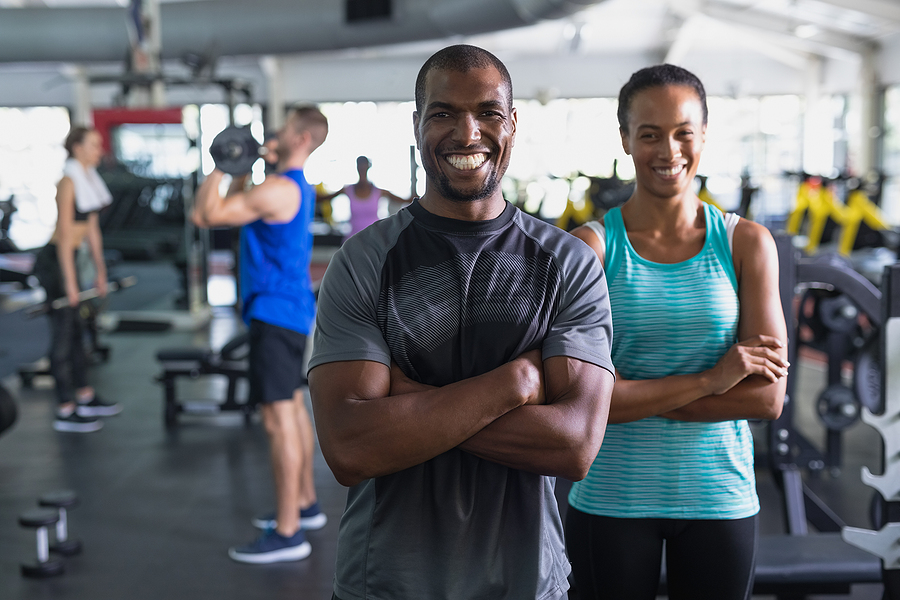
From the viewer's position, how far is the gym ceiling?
24.5ft

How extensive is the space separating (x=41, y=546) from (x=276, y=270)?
1.14 meters

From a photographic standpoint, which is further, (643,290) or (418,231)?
(643,290)

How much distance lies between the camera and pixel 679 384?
1.20m

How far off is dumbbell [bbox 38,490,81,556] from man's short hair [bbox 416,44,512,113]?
7.05 ft


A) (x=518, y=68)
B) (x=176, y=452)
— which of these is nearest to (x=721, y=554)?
(x=176, y=452)

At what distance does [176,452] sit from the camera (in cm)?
376

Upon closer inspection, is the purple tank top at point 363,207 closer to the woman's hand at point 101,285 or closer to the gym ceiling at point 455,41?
the gym ceiling at point 455,41

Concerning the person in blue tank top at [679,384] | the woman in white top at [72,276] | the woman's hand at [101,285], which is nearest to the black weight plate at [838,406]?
the person in blue tank top at [679,384]

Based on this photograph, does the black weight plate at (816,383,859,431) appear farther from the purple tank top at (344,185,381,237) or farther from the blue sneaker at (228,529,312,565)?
the purple tank top at (344,185,381,237)

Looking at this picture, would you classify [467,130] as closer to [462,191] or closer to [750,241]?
[462,191]

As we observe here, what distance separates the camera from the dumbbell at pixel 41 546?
2434 millimetres

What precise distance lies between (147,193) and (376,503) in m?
7.81

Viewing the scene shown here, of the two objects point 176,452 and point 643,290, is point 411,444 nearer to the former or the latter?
point 643,290

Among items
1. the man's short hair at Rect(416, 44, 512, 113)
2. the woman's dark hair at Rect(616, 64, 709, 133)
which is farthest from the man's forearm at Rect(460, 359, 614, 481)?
the woman's dark hair at Rect(616, 64, 709, 133)
